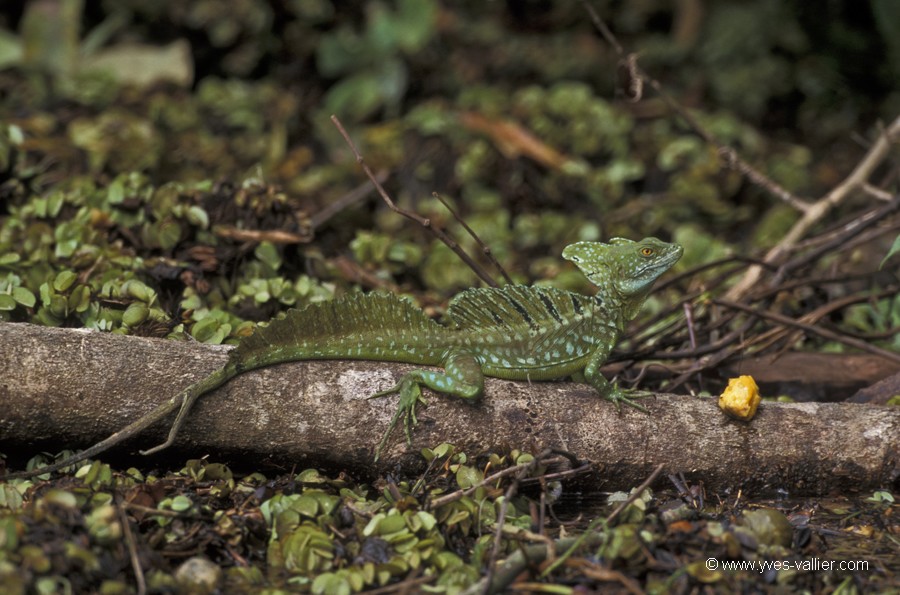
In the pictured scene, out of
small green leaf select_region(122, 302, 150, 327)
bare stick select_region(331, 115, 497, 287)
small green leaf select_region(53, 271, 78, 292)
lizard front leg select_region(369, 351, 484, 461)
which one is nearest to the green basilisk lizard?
lizard front leg select_region(369, 351, 484, 461)

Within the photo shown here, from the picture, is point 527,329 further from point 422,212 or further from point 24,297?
point 422,212

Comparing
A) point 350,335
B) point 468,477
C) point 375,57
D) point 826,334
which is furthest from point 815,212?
point 375,57

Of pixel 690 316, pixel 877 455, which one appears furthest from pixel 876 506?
pixel 690 316

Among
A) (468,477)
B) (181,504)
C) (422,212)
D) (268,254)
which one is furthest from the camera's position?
(422,212)

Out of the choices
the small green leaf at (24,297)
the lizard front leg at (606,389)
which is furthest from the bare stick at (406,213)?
the small green leaf at (24,297)

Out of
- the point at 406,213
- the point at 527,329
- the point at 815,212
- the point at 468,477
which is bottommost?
the point at 468,477

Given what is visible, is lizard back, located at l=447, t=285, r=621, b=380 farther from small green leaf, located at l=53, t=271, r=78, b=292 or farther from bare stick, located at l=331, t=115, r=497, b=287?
small green leaf, located at l=53, t=271, r=78, b=292
